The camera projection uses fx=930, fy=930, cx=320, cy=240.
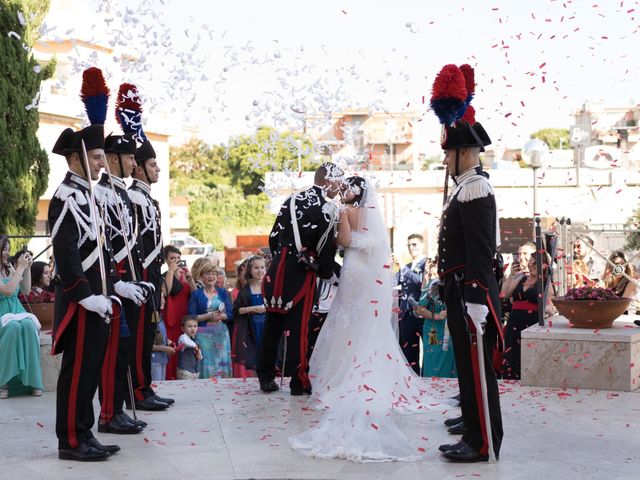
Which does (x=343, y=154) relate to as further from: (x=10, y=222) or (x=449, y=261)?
(x=10, y=222)

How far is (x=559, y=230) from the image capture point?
9930 millimetres

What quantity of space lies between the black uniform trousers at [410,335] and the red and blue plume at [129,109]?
373cm

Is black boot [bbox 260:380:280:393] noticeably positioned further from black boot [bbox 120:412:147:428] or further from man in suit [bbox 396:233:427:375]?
man in suit [bbox 396:233:427:375]

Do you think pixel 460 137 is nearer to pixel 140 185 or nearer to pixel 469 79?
pixel 469 79

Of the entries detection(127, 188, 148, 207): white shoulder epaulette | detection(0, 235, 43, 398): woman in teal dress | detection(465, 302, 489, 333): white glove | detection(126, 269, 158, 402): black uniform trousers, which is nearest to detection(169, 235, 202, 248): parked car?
detection(0, 235, 43, 398): woman in teal dress

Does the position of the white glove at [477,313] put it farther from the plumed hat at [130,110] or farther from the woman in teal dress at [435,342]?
the woman in teal dress at [435,342]

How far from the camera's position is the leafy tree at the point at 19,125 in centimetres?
1450

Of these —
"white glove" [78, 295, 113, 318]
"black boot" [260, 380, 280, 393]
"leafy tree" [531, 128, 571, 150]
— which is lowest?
"black boot" [260, 380, 280, 393]

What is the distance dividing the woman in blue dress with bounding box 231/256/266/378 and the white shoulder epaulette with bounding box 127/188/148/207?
2363 millimetres

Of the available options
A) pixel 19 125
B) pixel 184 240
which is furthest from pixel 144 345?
pixel 184 240

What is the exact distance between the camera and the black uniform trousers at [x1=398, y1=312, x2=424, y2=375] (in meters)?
9.43

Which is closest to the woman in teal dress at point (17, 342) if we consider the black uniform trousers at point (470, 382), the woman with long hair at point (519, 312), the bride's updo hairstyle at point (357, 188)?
the bride's updo hairstyle at point (357, 188)

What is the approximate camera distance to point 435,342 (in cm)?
900

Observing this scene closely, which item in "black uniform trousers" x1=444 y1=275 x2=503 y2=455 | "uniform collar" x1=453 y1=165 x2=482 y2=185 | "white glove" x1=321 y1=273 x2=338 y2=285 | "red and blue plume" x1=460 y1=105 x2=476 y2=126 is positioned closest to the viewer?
"black uniform trousers" x1=444 y1=275 x2=503 y2=455
